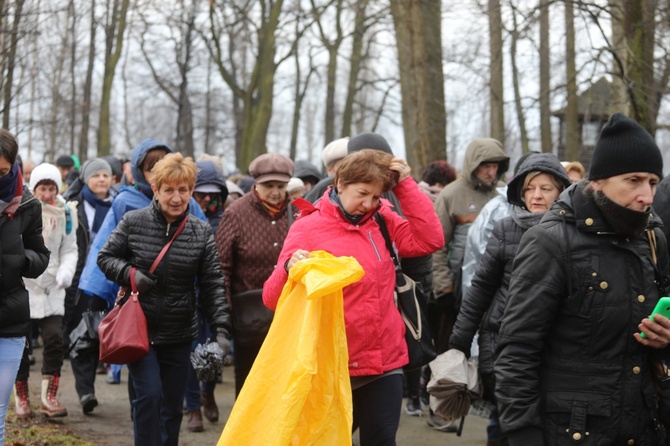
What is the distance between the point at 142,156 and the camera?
696 centimetres

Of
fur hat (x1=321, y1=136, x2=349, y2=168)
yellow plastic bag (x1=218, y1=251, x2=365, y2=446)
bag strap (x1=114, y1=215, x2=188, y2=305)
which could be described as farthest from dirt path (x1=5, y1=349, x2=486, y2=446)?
yellow plastic bag (x1=218, y1=251, x2=365, y2=446)

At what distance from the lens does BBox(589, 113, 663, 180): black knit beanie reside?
373 cm

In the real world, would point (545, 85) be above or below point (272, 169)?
above

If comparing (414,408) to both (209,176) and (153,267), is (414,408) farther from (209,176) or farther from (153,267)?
(153,267)

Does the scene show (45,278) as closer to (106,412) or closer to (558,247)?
(106,412)

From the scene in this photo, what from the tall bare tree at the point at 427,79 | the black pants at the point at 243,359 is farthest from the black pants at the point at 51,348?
the tall bare tree at the point at 427,79

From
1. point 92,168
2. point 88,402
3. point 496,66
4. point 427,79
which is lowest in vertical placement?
point 88,402

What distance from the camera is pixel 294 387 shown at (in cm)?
462

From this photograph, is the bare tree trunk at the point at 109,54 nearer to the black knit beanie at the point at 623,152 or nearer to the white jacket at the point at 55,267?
the white jacket at the point at 55,267

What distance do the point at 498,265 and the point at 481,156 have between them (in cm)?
269

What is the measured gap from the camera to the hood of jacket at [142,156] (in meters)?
6.96

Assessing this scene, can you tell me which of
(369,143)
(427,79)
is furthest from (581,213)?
(427,79)

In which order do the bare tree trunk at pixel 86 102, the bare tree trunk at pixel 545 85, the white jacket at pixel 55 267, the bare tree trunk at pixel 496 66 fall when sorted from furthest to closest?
the bare tree trunk at pixel 86 102, the bare tree trunk at pixel 545 85, the bare tree trunk at pixel 496 66, the white jacket at pixel 55 267

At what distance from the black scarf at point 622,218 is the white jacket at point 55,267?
5.62 m
